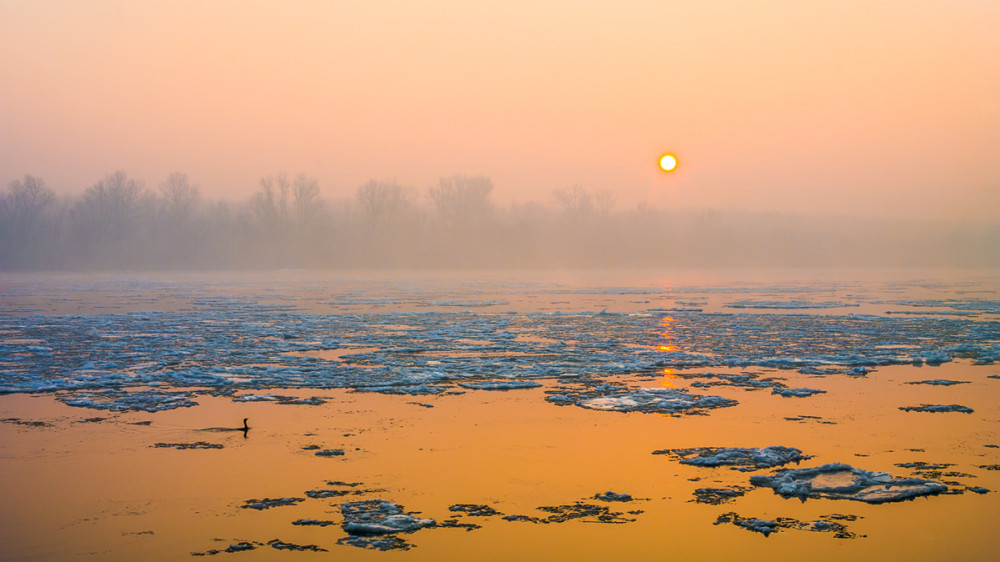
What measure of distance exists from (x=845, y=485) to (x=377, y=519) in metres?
3.63

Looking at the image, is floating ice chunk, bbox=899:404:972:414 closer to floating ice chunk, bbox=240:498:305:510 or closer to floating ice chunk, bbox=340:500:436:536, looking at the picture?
floating ice chunk, bbox=340:500:436:536

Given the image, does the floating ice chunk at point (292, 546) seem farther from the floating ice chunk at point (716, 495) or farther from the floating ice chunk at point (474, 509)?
the floating ice chunk at point (716, 495)

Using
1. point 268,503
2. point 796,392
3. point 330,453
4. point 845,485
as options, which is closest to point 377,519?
point 268,503

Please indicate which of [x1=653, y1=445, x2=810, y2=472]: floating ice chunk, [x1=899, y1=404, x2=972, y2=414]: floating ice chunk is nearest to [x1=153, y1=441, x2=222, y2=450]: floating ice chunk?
[x1=653, y1=445, x2=810, y2=472]: floating ice chunk

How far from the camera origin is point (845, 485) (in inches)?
247

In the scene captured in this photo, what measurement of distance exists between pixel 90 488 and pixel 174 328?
49.1 ft

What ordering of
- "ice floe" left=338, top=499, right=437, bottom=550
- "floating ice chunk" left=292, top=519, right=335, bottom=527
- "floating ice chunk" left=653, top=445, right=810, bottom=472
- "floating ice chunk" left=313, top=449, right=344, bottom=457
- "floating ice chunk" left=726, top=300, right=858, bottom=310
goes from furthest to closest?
"floating ice chunk" left=726, top=300, right=858, bottom=310 → "floating ice chunk" left=313, top=449, right=344, bottom=457 → "floating ice chunk" left=653, top=445, right=810, bottom=472 → "floating ice chunk" left=292, top=519, right=335, bottom=527 → "ice floe" left=338, top=499, right=437, bottom=550

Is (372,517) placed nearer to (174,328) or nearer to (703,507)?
(703,507)

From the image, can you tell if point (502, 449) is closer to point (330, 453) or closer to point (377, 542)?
point (330, 453)

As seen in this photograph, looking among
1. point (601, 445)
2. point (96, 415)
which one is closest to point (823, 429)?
point (601, 445)

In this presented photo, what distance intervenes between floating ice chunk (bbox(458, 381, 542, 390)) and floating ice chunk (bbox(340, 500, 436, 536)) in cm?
519

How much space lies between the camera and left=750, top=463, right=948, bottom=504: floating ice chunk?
20.0 ft

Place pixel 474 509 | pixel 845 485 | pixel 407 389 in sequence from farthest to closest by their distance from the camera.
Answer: pixel 407 389
pixel 845 485
pixel 474 509

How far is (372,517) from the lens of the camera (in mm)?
5688
